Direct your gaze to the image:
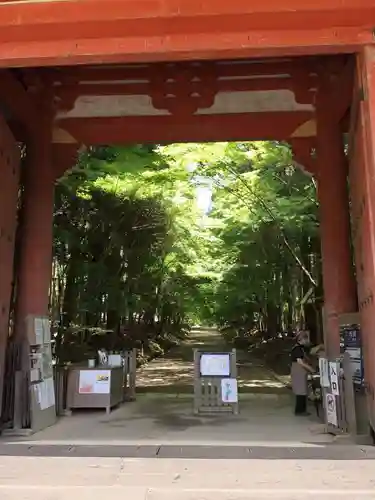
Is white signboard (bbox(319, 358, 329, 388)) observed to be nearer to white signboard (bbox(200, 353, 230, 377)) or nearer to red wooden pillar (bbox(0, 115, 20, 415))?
white signboard (bbox(200, 353, 230, 377))

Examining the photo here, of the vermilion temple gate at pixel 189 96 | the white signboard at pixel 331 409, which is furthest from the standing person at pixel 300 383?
the white signboard at pixel 331 409

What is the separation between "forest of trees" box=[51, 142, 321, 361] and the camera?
1237 cm

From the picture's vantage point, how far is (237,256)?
20.1 m

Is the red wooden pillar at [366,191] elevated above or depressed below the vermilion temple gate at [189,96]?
below

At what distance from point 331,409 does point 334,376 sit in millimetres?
470

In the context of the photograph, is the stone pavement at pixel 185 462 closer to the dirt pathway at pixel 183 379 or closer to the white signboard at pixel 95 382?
the white signboard at pixel 95 382

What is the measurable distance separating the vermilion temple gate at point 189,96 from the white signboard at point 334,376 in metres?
0.61

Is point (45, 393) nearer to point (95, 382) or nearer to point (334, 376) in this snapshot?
point (95, 382)

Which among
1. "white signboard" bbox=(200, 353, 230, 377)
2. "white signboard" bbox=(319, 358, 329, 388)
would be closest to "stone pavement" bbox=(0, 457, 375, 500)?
"white signboard" bbox=(319, 358, 329, 388)

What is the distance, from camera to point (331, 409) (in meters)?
6.92

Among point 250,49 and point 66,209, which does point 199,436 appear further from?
point 66,209

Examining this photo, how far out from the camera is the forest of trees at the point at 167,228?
1237cm

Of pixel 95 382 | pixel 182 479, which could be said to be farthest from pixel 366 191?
pixel 95 382

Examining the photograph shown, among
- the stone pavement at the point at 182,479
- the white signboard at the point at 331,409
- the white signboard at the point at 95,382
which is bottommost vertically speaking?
the stone pavement at the point at 182,479
